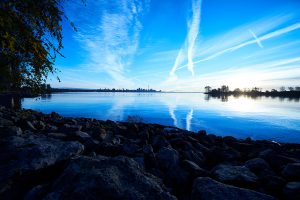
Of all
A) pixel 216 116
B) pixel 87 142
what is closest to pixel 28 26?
pixel 87 142

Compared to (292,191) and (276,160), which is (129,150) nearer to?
(292,191)

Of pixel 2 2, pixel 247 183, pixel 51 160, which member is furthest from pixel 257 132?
pixel 2 2

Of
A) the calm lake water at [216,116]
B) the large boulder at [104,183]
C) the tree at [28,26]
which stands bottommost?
the calm lake water at [216,116]

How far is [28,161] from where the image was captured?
4129 millimetres

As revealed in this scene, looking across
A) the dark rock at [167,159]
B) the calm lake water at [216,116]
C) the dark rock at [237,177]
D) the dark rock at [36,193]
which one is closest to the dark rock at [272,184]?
the dark rock at [237,177]

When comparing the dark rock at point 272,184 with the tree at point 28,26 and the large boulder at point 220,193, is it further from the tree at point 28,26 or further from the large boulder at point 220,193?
the tree at point 28,26

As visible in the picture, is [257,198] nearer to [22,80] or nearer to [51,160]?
[51,160]

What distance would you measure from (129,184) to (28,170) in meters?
2.42

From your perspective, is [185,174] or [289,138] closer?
[185,174]

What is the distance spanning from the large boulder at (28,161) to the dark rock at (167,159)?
8.37 feet

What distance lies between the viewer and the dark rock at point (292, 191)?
13.1ft

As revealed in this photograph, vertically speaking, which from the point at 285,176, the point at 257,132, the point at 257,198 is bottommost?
the point at 257,132

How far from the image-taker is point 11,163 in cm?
404

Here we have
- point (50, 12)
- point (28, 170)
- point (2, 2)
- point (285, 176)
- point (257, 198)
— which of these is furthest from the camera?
point (50, 12)
